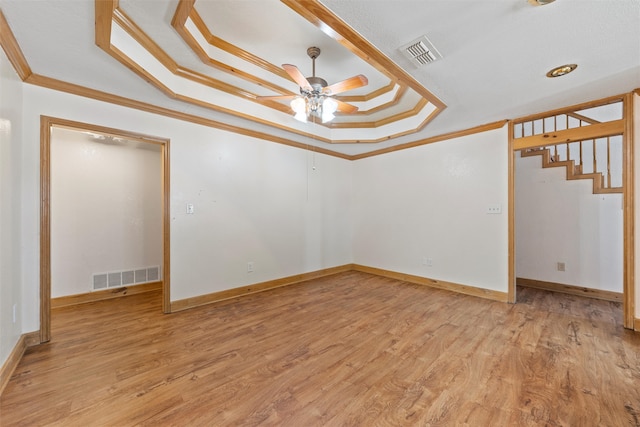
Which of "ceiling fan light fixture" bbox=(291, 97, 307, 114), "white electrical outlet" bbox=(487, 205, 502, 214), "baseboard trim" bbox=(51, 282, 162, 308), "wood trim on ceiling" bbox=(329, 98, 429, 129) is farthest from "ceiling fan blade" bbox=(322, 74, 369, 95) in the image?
"baseboard trim" bbox=(51, 282, 162, 308)

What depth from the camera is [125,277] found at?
3.84m

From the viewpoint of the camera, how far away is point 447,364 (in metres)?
2.07

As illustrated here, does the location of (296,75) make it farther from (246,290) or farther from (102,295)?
(102,295)

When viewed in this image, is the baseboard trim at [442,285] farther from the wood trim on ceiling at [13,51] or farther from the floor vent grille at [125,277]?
the wood trim on ceiling at [13,51]

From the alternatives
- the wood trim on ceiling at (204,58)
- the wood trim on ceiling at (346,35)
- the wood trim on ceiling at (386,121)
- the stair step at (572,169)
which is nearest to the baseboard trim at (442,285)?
the stair step at (572,169)

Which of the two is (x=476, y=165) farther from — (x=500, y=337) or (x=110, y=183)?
(x=110, y=183)

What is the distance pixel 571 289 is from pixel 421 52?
169 inches

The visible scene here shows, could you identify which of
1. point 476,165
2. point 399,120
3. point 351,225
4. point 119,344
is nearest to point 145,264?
point 119,344

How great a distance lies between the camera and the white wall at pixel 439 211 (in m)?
3.66

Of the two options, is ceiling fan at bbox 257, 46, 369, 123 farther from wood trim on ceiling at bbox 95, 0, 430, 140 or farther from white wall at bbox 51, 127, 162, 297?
white wall at bbox 51, 127, 162, 297

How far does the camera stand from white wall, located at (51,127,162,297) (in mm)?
3389

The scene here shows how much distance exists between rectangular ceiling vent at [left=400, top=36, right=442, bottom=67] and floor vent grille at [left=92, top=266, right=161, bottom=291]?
445cm

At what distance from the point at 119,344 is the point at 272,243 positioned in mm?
2233

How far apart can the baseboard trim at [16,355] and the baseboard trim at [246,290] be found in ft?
3.73
